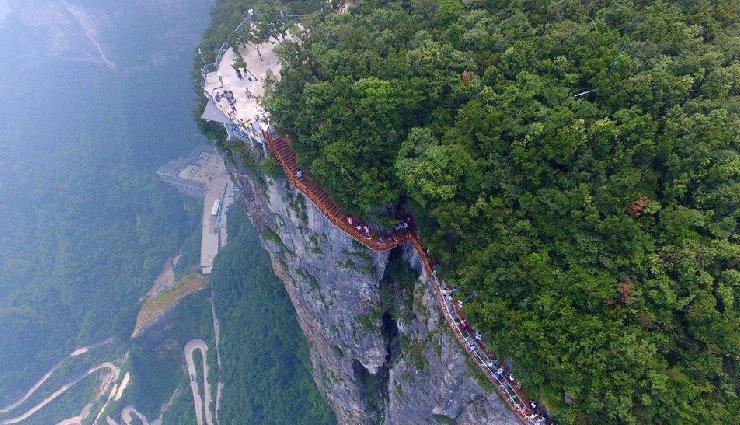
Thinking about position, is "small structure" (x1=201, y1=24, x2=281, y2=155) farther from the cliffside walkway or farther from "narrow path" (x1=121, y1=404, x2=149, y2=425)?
"narrow path" (x1=121, y1=404, x2=149, y2=425)

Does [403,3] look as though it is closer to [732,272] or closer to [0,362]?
[732,272]

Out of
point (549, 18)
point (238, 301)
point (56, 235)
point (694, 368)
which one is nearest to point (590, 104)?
point (549, 18)

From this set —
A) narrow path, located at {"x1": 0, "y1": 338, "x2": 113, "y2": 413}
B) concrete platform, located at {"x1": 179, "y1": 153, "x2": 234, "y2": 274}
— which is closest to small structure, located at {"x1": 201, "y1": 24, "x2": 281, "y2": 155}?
concrete platform, located at {"x1": 179, "y1": 153, "x2": 234, "y2": 274}

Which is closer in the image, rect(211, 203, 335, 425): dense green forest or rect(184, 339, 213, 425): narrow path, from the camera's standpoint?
rect(211, 203, 335, 425): dense green forest

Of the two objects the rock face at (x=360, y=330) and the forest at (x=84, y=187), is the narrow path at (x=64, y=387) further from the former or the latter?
the rock face at (x=360, y=330)

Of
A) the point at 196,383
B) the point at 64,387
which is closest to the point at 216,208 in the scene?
the point at 196,383

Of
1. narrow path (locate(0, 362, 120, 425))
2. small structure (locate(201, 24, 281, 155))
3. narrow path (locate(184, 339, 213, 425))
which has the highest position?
small structure (locate(201, 24, 281, 155))

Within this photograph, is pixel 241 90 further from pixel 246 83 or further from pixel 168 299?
pixel 168 299

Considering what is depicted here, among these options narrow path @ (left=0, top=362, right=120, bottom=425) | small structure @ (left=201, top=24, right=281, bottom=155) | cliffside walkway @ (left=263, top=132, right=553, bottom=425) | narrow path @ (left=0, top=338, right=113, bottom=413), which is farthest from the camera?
narrow path @ (left=0, top=338, right=113, bottom=413)

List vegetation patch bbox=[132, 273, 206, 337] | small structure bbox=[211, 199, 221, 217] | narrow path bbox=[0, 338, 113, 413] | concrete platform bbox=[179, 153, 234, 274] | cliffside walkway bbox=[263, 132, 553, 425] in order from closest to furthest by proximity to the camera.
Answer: cliffside walkway bbox=[263, 132, 553, 425]
vegetation patch bbox=[132, 273, 206, 337]
concrete platform bbox=[179, 153, 234, 274]
narrow path bbox=[0, 338, 113, 413]
small structure bbox=[211, 199, 221, 217]
